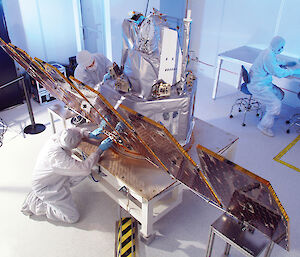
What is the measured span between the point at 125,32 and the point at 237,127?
2892 millimetres

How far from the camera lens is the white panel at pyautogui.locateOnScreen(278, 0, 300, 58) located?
203 inches

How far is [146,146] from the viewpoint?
91.6 inches

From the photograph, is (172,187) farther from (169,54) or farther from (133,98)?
(169,54)

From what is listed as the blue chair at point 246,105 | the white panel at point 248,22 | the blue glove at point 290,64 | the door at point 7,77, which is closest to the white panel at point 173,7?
the white panel at point 248,22

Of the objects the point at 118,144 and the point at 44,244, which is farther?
the point at 118,144

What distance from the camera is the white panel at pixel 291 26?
203 inches

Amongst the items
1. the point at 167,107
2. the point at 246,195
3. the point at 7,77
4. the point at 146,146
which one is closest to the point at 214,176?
the point at 246,195

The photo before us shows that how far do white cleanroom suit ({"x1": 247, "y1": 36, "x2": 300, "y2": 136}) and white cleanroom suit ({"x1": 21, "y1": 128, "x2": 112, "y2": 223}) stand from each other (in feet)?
9.25

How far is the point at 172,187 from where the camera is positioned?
9.60 ft

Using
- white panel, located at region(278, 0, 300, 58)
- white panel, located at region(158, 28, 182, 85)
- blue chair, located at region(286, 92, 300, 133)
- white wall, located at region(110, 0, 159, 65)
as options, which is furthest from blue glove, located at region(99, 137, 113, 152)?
white panel, located at region(278, 0, 300, 58)

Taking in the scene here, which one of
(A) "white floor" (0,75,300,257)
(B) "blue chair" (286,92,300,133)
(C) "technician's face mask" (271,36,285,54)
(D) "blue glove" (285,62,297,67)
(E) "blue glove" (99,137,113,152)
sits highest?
(C) "technician's face mask" (271,36,285,54)

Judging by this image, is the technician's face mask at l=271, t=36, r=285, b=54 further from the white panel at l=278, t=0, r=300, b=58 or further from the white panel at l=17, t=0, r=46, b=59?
the white panel at l=17, t=0, r=46, b=59

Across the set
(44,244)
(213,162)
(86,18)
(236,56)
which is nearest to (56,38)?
(86,18)

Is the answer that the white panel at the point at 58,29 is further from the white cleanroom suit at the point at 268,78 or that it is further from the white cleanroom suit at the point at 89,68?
the white cleanroom suit at the point at 268,78
